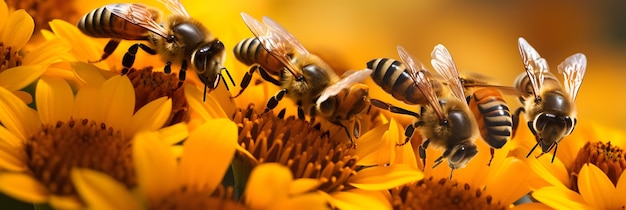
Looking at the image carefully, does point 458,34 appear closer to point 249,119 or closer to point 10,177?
point 249,119

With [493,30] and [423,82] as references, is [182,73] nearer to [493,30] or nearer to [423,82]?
[423,82]

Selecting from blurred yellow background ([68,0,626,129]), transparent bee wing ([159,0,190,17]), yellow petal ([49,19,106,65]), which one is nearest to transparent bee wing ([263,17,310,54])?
transparent bee wing ([159,0,190,17])

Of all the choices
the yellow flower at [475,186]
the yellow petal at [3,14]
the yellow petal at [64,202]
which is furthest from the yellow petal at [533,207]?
the yellow petal at [3,14]

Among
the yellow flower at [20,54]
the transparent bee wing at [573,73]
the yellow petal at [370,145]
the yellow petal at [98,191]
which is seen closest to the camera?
the yellow petal at [98,191]

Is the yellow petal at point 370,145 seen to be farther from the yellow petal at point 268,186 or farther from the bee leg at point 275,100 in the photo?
the yellow petal at point 268,186

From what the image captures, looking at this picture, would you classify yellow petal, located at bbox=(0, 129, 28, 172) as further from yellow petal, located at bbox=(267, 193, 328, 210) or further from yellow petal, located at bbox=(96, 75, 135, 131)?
yellow petal, located at bbox=(267, 193, 328, 210)

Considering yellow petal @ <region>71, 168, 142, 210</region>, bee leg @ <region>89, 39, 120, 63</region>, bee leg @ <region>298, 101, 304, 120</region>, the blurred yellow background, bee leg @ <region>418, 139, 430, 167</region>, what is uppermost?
bee leg @ <region>89, 39, 120, 63</region>

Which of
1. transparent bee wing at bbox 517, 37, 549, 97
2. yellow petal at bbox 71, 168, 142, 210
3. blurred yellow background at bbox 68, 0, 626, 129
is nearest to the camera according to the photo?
yellow petal at bbox 71, 168, 142, 210
